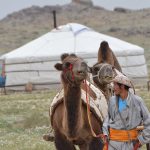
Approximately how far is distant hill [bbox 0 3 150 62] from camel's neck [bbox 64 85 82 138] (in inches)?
2153

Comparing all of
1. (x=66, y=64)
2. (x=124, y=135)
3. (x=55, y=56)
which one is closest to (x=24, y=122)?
(x=66, y=64)

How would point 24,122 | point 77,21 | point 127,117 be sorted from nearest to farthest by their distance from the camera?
point 127,117 < point 24,122 < point 77,21

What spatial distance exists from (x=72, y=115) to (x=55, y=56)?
75.6 feet

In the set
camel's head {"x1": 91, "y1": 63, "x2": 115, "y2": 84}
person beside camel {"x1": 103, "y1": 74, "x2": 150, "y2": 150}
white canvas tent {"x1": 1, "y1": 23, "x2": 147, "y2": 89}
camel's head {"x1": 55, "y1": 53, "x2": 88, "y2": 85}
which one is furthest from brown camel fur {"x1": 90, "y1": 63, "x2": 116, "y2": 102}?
white canvas tent {"x1": 1, "y1": 23, "x2": 147, "y2": 89}

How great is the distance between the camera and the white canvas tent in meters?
31.8

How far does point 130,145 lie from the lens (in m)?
8.18

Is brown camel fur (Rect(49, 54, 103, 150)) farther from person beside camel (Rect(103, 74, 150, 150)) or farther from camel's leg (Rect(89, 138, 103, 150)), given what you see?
person beside camel (Rect(103, 74, 150, 150))

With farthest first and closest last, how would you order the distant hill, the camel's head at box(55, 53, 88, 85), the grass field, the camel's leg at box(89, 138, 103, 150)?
the distant hill, the grass field, the camel's leg at box(89, 138, 103, 150), the camel's head at box(55, 53, 88, 85)

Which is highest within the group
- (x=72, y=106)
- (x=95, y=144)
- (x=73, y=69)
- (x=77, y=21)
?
(x=73, y=69)

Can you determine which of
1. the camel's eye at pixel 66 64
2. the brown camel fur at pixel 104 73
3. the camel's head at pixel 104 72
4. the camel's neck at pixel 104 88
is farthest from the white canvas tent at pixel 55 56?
the camel's eye at pixel 66 64

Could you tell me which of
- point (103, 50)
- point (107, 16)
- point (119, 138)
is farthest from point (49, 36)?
point (107, 16)

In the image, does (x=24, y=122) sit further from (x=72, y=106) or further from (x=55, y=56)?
(x=55, y=56)

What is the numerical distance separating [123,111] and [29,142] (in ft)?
21.0

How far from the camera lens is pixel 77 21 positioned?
8375cm
